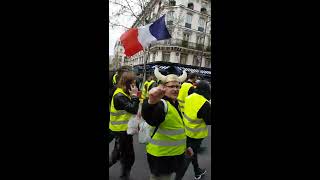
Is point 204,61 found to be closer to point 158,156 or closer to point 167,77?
point 167,77

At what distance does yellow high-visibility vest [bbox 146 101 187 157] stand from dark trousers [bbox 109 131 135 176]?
1.44ft

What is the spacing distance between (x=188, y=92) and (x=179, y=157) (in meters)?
1.53

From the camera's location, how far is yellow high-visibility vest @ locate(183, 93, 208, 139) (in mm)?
2279

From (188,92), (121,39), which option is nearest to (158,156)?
(121,39)

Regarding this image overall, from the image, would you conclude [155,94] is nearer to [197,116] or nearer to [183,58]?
[197,116]

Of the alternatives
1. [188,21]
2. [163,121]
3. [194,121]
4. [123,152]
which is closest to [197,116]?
[194,121]

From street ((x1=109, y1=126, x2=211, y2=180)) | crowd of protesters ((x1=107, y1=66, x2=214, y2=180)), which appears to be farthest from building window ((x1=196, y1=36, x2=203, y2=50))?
street ((x1=109, y1=126, x2=211, y2=180))

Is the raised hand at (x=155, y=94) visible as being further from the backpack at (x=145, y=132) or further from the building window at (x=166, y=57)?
the building window at (x=166, y=57)

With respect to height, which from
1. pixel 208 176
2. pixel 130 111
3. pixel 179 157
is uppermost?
pixel 130 111

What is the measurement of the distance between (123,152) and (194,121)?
73cm

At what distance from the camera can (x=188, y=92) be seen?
10.8 feet

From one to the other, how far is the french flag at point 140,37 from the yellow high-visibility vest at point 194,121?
639 millimetres

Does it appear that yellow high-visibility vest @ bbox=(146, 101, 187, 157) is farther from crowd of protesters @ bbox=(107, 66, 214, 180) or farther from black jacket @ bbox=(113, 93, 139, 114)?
black jacket @ bbox=(113, 93, 139, 114)

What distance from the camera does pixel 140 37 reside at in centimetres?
241
